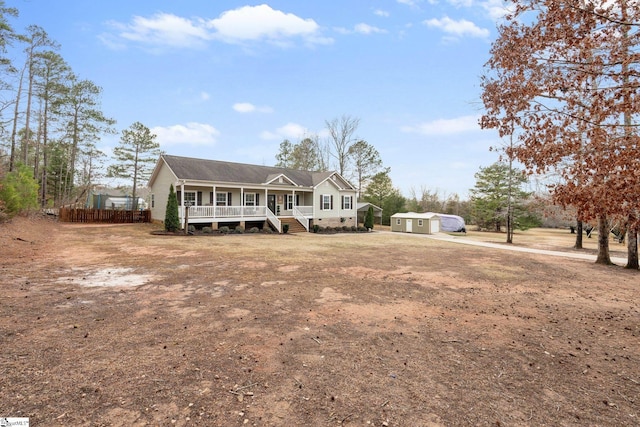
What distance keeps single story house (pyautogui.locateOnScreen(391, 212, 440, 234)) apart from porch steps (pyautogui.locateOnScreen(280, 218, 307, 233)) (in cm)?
1226

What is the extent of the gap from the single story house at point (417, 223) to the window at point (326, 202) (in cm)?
844

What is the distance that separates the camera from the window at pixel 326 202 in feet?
91.7

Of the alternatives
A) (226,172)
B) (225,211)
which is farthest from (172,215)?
(226,172)

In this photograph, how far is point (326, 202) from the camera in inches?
1117

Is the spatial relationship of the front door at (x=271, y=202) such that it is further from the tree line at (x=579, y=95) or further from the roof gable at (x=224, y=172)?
the tree line at (x=579, y=95)

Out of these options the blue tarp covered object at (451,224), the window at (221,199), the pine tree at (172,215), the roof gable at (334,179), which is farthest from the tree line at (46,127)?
the blue tarp covered object at (451,224)

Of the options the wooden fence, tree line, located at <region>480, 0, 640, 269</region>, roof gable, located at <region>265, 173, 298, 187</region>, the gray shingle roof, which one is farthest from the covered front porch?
tree line, located at <region>480, 0, 640, 269</region>

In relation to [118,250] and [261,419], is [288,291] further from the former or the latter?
[118,250]

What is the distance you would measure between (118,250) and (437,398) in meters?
13.0

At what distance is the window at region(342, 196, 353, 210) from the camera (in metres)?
30.0

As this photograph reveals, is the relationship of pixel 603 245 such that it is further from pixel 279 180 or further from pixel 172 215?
pixel 172 215

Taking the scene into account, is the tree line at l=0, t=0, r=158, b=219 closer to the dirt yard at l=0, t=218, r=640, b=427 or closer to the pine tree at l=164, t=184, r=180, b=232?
the pine tree at l=164, t=184, r=180, b=232

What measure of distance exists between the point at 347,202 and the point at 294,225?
7.68 meters

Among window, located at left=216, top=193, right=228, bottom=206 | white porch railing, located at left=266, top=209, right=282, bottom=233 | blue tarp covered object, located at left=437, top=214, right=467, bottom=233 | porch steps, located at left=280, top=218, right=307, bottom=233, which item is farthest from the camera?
blue tarp covered object, located at left=437, top=214, right=467, bottom=233
